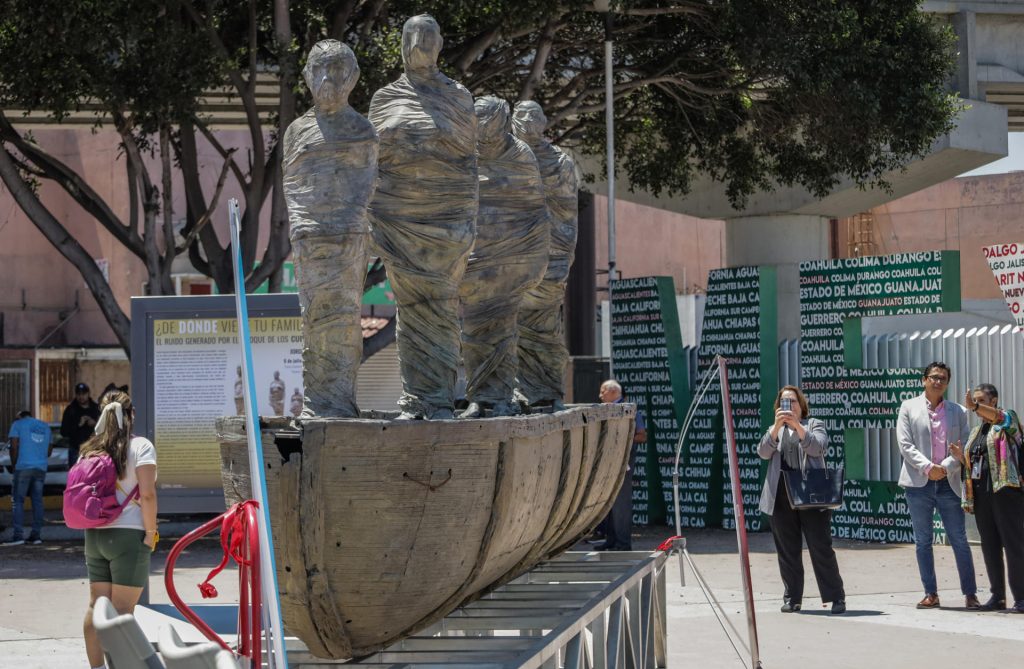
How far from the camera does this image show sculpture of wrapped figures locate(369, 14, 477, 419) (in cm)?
678

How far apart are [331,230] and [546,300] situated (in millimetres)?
3559

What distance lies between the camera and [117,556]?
746 cm

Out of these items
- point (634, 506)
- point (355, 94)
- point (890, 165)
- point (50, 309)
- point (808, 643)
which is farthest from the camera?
point (50, 309)

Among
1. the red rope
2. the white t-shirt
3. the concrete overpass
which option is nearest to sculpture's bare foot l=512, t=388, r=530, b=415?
the white t-shirt

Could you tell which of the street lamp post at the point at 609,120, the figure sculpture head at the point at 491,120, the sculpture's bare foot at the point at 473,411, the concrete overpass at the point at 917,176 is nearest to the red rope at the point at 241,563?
the sculpture's bare foot at the point at 473,411

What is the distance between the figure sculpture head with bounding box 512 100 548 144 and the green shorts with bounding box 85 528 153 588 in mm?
3544

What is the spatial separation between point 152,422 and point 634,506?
694 cm

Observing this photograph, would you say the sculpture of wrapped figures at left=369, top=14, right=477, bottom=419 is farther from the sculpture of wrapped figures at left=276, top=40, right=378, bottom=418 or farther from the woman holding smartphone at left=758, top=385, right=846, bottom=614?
the woman holding smartphone at left=758, top=385, right=846, bottom=614

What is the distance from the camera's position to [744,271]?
1622 centimetres

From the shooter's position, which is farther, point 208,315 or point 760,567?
point 760,567

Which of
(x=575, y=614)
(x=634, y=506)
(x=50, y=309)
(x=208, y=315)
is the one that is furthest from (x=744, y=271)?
(x=50, y=309)

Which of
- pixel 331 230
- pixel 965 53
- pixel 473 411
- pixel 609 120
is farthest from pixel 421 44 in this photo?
pixel 965 53

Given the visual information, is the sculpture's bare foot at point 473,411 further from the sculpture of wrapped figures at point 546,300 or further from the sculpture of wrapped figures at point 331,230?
the sculpture of wrapped figures at point 331,230

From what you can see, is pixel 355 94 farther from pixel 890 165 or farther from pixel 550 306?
pixel 890 165
